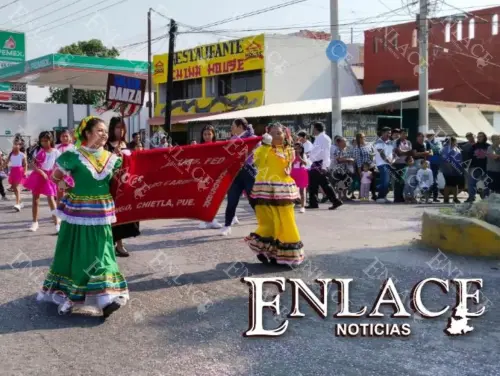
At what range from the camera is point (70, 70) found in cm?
3072

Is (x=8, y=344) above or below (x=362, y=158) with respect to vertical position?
below

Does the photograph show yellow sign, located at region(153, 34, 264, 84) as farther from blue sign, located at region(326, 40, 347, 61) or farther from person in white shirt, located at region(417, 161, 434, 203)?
person in white shirt, located at region(417, 161, 434, 203)

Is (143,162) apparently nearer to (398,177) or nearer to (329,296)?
(329,296)

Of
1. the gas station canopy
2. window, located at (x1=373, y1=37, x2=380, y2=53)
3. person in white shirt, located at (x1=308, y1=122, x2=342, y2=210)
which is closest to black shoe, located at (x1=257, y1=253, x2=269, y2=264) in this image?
person in white shirt, located at (x1=308, y1=122, x2=342, y2=210)

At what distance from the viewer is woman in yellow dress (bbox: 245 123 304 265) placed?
22.7 feet

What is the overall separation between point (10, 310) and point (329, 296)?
278cm

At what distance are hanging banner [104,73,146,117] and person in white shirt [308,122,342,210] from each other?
3.74 meters

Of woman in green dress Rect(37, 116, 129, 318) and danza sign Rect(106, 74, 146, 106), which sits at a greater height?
danza sign Rect(106, 74, 146, 106)

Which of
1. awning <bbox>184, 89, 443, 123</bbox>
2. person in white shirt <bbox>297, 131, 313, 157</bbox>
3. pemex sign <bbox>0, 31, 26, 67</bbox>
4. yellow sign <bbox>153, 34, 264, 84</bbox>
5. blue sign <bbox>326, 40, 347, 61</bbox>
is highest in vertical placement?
pemex sign <bbox>0, 31, 26, 67</bbox>

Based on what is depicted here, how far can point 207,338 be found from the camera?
4664 mm

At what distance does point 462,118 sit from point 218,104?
15678 millimetres

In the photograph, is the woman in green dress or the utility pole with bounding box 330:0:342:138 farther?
the utility pole with bounding box 330:0:342:138

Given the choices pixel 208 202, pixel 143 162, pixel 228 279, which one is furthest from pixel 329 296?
pixel 143 162

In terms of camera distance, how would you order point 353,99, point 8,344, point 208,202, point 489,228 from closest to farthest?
1. point 8,344
2. point 208,202
3. point 489,228
4. point 353,99
